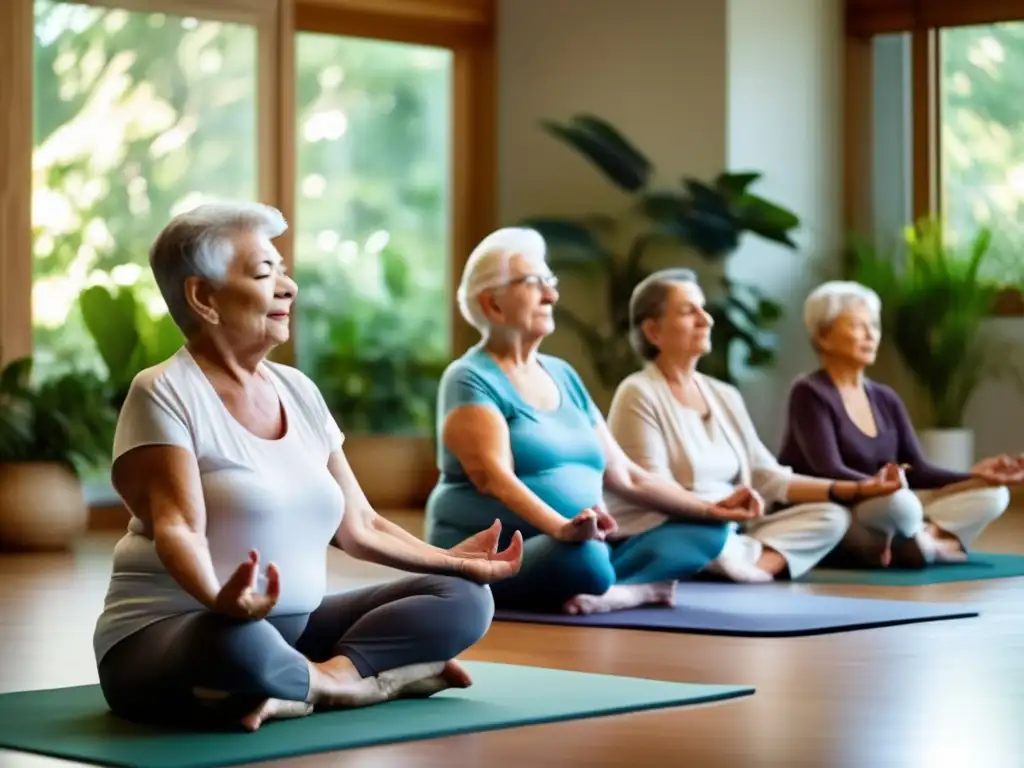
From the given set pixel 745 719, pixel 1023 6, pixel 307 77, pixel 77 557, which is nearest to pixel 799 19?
pixel 1023 6

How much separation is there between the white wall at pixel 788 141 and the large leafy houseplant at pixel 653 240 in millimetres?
170

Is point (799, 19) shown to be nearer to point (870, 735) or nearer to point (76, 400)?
point (76, 400)

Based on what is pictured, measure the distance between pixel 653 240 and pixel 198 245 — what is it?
6668 millimetres

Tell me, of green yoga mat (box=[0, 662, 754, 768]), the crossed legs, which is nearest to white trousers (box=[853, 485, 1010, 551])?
the crossed legs

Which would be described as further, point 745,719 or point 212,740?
point 745,719

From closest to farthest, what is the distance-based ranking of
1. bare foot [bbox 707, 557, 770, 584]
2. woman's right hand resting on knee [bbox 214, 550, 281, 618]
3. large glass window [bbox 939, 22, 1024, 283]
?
woman's right hand resting on knee [bbox 214, 550, 281, 618] < bare foot [bbox 707, 557, 770, 584] < large glass window [bbox 939, 22, 1024, 283]

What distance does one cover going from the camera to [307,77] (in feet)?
32.4

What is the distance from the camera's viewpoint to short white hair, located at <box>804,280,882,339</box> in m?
6.81

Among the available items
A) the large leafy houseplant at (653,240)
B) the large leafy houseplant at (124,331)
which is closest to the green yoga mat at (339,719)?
the large leafy houseplant at (124,331)

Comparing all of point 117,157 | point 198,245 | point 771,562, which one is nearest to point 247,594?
point 198,245

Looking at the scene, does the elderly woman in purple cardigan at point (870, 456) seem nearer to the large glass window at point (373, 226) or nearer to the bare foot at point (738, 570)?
the bare foot at point (738, 570)

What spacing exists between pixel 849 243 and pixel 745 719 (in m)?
7.09

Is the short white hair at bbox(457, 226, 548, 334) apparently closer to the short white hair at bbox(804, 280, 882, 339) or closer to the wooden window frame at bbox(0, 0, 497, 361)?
the short white hair at bbox(804, 280, 882, 339)

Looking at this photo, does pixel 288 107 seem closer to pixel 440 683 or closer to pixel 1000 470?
pixel 1000 470
